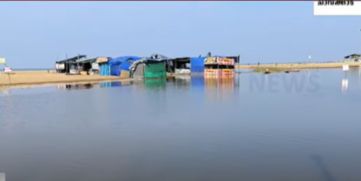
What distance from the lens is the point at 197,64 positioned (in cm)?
7425

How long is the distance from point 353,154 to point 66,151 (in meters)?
7.04

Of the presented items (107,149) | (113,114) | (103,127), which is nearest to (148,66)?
(113,114)

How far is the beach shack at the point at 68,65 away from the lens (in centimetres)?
7181

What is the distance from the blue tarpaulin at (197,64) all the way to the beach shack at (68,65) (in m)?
18.6

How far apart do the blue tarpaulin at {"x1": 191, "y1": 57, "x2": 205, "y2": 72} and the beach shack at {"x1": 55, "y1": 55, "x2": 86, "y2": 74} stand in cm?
1855

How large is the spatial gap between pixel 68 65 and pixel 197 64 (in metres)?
21.6

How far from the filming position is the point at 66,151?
11094 mm

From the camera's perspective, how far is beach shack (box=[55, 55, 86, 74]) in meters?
71.8

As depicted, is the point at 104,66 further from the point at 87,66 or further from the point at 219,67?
the point at 219,67

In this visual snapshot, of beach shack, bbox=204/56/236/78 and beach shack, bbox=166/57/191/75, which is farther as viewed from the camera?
beach shack, bbox=166/57/191/75

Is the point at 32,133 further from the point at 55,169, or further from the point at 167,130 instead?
the point at 55,169

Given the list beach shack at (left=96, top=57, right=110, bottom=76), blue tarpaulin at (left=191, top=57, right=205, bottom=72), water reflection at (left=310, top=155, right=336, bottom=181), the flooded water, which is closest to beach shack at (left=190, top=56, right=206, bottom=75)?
blue tarpaulin at (left=191, top=57, right=205, bottom=72)

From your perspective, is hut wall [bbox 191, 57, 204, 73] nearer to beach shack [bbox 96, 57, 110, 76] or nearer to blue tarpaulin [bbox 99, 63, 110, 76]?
beach shack [bbox 96, 57, 110, 76]

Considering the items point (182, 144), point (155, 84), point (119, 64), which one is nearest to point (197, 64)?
point (119, 64)
